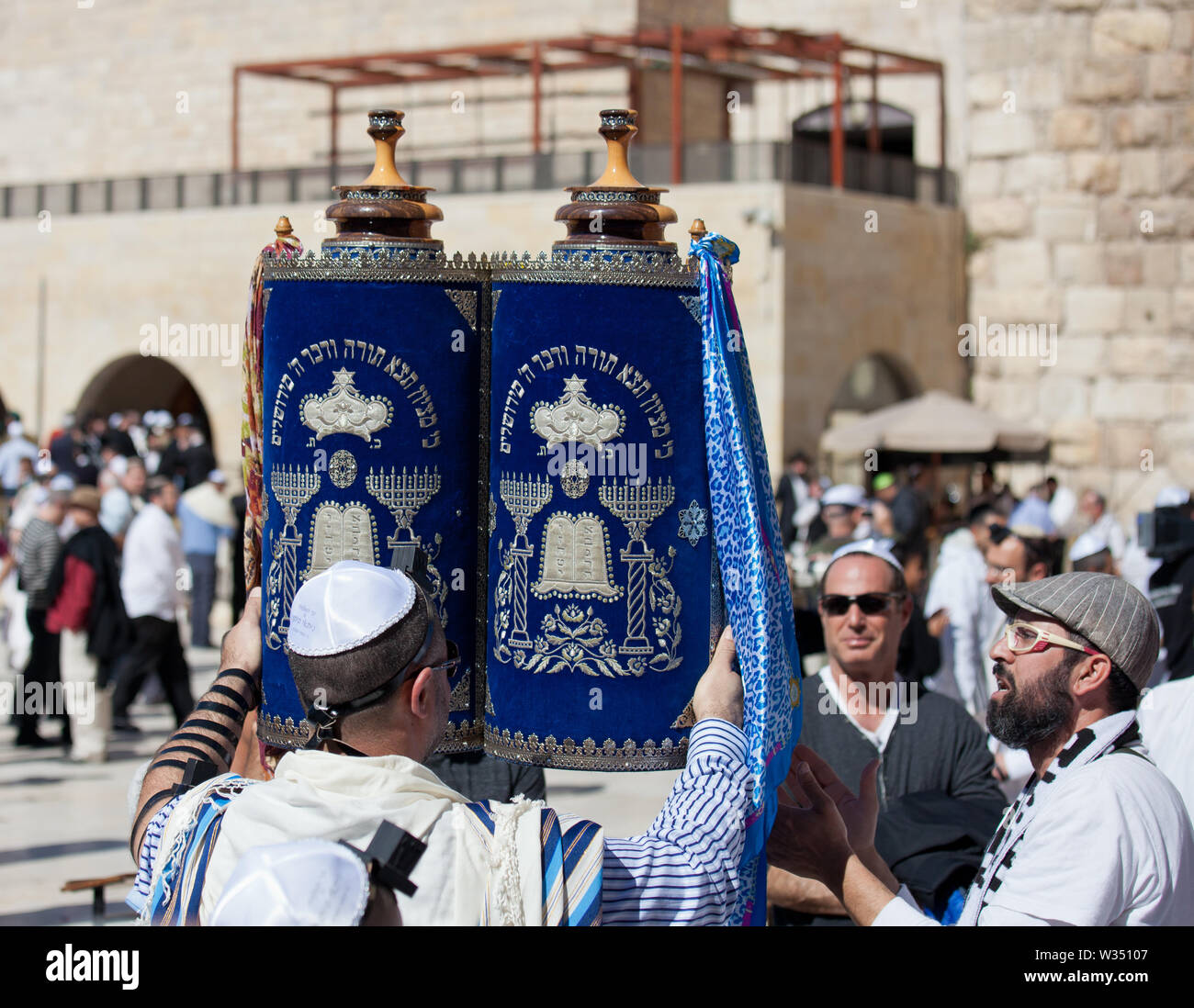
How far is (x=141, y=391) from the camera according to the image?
25891 mm

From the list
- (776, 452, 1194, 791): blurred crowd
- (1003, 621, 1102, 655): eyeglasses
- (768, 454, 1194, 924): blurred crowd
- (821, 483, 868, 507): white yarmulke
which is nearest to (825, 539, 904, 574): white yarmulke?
(768, 454, 1194, 924): blurred crowd

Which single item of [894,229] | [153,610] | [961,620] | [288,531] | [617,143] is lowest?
[153,610]

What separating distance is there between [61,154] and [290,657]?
25709 mm

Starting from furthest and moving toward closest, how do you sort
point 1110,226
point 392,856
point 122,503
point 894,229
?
1. point 1110,226
2. point 894,229
3. point 122,503
4. point 392,856

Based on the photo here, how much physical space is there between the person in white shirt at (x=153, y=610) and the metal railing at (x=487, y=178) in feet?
21.2

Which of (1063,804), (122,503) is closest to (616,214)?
(1063,804)

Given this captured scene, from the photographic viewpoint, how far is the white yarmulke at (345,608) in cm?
248

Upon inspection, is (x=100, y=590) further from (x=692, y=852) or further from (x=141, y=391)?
(x=141, y=391)

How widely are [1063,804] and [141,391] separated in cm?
2459

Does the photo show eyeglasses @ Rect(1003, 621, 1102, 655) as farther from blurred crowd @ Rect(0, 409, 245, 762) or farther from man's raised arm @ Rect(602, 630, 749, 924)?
blurred crowd @ Rect(0, 409, 245, 762)

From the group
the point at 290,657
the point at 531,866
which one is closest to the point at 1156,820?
the point at 531,866

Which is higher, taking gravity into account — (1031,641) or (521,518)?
(521,518)

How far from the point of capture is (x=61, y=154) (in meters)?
26.2
